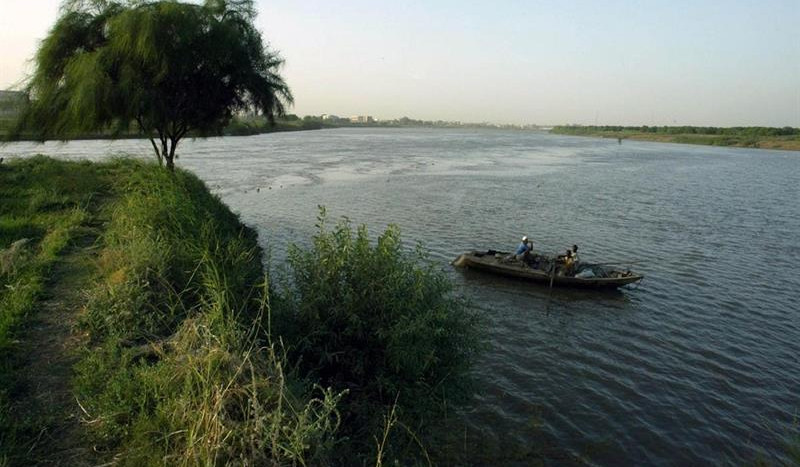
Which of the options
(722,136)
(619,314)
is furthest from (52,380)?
(722,136)

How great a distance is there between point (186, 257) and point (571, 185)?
39725 mm

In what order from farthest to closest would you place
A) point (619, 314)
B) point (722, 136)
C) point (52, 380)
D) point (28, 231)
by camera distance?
point (722, 136), point (619, 314), point (28, 231), point (52, 380)

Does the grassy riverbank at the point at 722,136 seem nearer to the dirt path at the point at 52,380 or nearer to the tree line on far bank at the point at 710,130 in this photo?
the tree line on far bank at the point at 710,130

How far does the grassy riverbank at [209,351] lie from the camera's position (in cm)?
481

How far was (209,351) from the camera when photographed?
5320 millimetres

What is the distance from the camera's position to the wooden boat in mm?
17047

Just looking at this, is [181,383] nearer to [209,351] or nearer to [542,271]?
[209,351]

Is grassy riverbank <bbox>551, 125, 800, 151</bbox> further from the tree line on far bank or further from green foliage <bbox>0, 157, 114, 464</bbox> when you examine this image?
green foliage <bbox>0, 157, 114, 464</bbox>

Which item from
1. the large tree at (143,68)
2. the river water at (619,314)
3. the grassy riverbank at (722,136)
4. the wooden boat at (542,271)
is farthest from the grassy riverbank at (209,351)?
the grassy riverbank at (722,136)

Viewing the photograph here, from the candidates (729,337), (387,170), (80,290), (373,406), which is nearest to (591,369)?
(729,337)

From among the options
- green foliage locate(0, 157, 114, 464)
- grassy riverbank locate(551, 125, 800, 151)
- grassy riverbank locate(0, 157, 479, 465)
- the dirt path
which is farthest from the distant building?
grassy riverbank locate(551, 125, 800, 151)

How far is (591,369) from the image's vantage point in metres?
12.0

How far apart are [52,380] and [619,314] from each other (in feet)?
48.6

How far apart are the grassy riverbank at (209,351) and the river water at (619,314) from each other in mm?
2480
